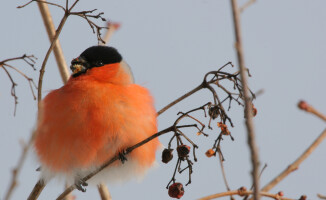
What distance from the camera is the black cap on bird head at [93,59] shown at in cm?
273

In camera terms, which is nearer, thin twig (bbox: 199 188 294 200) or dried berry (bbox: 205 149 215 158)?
thin twig (bbox: 199 188 294 200)

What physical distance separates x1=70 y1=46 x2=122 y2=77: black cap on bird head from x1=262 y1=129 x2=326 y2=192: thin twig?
5.36ft

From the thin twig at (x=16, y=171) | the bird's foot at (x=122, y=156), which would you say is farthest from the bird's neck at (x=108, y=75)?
the thin twig at (x=16, y=171)

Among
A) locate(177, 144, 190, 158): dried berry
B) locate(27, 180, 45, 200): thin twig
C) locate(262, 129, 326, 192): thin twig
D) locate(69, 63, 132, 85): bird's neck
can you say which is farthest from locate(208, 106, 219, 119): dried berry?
locate(27, 180, 45, 200): thin twig

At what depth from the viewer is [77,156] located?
2.48 m

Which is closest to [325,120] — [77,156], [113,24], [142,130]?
[142,130]

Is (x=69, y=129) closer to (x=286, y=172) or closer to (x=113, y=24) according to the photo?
(x=113, y=24)

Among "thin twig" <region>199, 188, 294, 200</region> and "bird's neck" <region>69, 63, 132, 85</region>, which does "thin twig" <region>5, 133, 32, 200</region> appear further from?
"bird's neck" <region>69, 63, 132, 85</region>

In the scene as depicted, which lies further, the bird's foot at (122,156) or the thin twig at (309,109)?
the bird's foot at (122,156)

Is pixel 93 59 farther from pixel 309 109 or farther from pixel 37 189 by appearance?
pixel 309 109

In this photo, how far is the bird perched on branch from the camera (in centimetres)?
238

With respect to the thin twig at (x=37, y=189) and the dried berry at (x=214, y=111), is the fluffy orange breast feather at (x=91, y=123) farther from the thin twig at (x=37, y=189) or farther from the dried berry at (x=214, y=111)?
the dried berry at (x=214, y=111)

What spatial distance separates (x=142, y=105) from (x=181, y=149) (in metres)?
0.63

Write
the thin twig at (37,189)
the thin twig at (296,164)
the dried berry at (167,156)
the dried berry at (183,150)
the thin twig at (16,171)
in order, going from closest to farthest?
the thin twig at (16,171) < the thin twig at (296,164) < the dried berry at (183,150) < the dried berry at (167,156) < the thin twig at (37,189)
